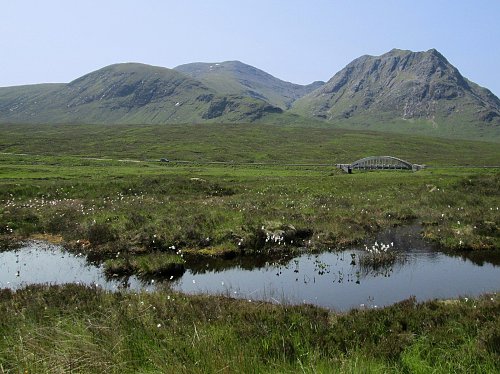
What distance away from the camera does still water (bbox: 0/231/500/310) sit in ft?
55.5

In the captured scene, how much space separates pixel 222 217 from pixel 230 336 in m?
19.0

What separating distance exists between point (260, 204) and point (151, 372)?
27807 mm

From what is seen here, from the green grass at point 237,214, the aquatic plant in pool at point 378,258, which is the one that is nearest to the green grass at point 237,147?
the green grass at point 237,214

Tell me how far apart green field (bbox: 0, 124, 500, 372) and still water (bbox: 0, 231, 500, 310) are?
1.64m

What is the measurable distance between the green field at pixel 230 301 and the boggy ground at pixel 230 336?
0.14ft

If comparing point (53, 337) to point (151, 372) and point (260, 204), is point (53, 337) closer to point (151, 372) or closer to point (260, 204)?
point (151, 372)

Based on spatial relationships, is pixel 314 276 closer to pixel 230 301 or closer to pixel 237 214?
pixel 230 301

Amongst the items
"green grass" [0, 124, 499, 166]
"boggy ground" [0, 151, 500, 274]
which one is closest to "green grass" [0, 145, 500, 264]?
"boggy ground" [0, 151, 500, 274]

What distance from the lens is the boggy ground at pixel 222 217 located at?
23953mm

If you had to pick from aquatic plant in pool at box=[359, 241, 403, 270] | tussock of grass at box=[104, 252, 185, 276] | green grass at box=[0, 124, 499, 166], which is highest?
green grass at box=[0, 124, 499, 166]

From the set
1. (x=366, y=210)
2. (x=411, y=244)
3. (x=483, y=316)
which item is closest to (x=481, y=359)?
(x=483, y=316)

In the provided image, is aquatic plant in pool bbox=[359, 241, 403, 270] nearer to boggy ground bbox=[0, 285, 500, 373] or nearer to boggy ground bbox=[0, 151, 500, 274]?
boggy ground bbox=[0, 151, 500, 274]

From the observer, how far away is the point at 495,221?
92.0 feet

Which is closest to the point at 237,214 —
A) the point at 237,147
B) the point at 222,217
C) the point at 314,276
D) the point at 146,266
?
the point at 222,217
